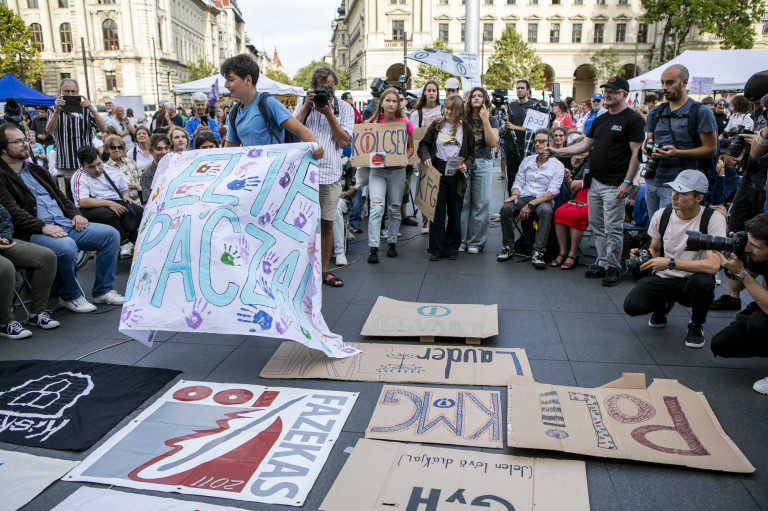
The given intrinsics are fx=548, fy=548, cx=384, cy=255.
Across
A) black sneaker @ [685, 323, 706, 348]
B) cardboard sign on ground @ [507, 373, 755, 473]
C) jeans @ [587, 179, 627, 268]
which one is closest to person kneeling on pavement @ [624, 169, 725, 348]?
black sneaker @ [685, 323, 706, 348]

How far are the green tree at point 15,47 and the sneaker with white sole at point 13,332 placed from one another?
3484 centimetres

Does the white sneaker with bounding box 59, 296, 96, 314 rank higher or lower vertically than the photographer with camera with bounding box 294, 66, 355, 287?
lower

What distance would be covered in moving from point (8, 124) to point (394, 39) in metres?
60.4

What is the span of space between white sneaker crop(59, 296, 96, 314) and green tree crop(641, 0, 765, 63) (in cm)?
4772

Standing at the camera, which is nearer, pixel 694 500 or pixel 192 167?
pixel 694 500

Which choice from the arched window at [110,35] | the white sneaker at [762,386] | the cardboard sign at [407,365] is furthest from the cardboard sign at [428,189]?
the arched window at [110,35]

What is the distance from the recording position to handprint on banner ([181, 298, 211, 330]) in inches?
138

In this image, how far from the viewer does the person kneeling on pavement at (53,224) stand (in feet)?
15.9

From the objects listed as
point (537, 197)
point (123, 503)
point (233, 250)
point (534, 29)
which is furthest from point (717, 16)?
point (123, 503)

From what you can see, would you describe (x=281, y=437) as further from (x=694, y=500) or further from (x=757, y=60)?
(x=757, y=60)

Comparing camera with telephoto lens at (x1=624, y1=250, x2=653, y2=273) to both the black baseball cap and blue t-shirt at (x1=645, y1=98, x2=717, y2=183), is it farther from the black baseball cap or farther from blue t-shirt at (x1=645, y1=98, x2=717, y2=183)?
the black baseball cap

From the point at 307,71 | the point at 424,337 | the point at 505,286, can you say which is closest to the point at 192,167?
the point at 424,337

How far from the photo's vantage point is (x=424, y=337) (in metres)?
4.19

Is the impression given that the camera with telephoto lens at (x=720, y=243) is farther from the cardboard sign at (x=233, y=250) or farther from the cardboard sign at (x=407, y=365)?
the cardboard sign at (x=233, y=250)
